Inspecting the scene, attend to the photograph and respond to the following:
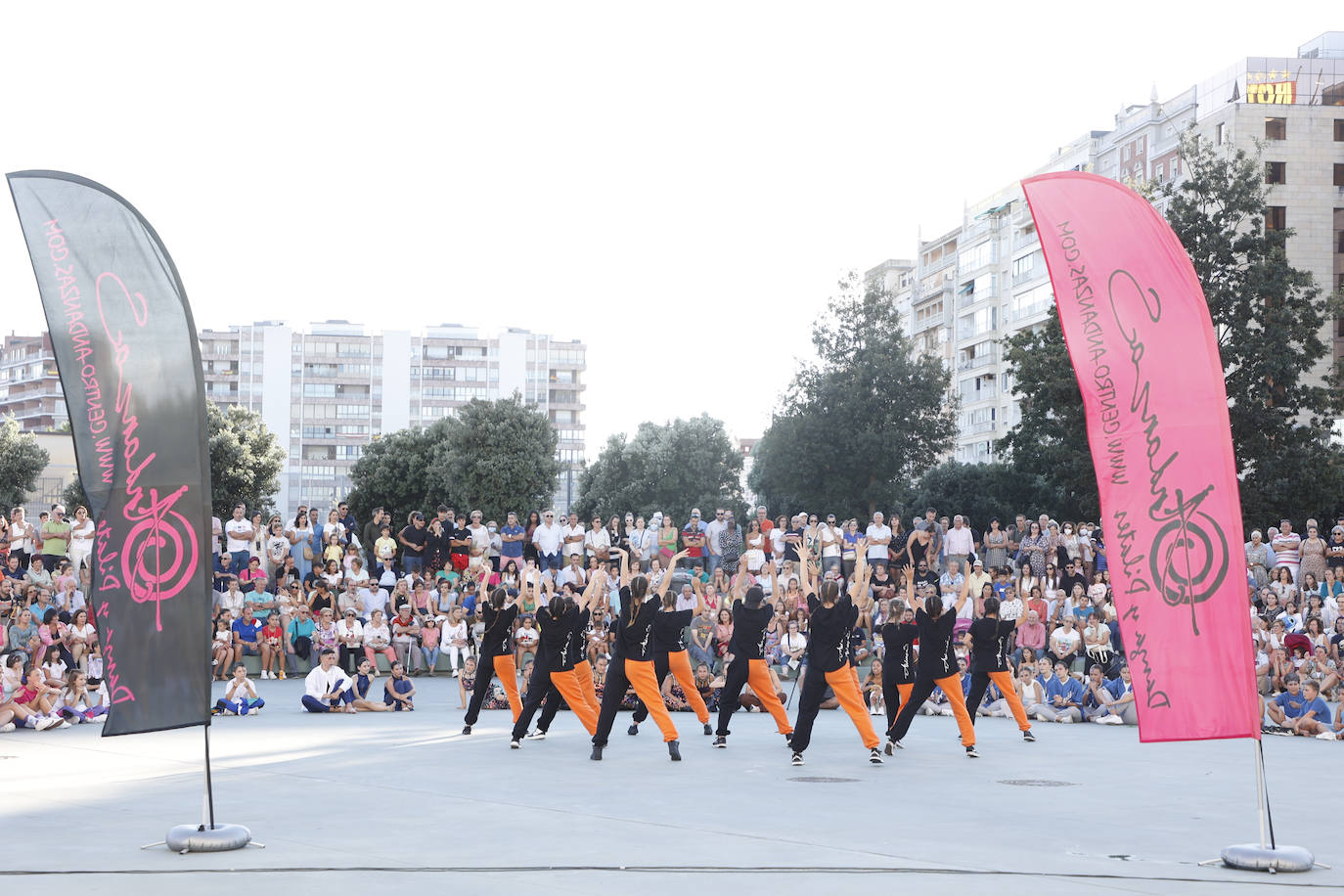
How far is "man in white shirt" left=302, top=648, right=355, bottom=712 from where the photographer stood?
1855 cm

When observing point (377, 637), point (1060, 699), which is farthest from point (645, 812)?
point (377, 637)

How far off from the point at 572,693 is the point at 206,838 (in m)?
Answer: 6.46

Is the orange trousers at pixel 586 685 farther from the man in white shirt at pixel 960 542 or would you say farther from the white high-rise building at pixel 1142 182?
the white high-rise building at pixel 1142 182

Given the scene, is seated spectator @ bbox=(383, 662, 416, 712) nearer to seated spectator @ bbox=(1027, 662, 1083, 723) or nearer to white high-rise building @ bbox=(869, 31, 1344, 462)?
seated spectator @ bbox=(1027, 662, 1083, 723)

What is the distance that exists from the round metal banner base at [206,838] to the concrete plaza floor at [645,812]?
0.35ft

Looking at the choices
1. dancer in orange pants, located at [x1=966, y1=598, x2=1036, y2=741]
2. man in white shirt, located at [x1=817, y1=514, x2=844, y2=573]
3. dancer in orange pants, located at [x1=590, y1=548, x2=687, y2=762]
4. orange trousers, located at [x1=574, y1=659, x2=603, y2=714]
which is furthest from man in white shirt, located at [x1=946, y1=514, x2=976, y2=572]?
dancer in orange pants, located at [x1=590, y1=548, x2=687, y2=762]

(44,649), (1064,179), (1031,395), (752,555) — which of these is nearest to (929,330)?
(1031,395)

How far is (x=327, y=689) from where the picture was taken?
18.6 metres

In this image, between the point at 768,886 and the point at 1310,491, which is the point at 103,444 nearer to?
the point at 768,886

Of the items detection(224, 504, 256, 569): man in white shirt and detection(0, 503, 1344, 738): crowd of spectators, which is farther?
detection(224, 504, 256, 569): man in white shirt

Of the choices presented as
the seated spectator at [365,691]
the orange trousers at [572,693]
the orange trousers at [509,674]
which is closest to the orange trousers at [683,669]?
the orange trousers at [572,693]

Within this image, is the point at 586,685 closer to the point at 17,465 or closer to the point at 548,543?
the point at 548,543

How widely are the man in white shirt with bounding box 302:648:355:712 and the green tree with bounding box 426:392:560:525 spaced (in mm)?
45344

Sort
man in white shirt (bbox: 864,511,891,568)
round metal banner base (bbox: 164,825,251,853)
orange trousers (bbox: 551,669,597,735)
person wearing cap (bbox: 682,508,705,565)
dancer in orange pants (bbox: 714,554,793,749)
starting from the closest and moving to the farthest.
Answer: round metal banner base (bbox: 164,825,251,853) → orange trousers (bbox: 551,669,597,735) → dancer in orange pants (bbox: 714,554,793,749) → man in white shirt (bbox: 864,511,891,568) → person wearing cap (bbox: 682,508,705,565)
